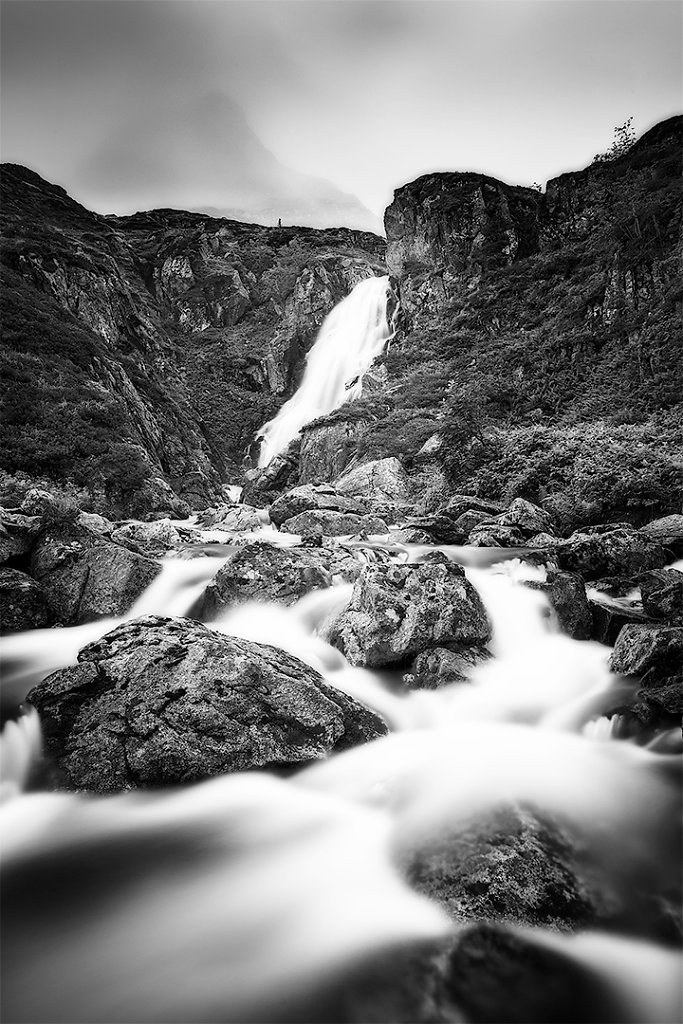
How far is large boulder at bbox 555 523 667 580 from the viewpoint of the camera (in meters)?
8.40

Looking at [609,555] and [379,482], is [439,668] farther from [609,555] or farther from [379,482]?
[379,482]

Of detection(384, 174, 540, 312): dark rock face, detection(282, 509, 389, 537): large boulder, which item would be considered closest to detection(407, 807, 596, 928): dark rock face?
detection(282, 509, 389, 537): large boulder

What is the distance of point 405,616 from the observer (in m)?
5.88

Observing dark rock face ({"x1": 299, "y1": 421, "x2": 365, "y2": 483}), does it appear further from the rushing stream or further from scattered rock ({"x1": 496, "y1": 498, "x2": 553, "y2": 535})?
the rushing stream

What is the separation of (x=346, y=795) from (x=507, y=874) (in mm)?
1427

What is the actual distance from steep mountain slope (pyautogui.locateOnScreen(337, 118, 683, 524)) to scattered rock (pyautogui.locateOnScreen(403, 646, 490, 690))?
833cm

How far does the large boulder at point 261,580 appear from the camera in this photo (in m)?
7.40

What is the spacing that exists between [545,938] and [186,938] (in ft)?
5.83

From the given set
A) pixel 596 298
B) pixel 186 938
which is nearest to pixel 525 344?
pixel 596 298

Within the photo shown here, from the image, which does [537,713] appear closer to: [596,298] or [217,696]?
[217,696]

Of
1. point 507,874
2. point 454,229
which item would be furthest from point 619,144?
point 507,874

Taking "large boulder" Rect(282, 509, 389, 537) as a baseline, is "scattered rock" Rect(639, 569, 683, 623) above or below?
above

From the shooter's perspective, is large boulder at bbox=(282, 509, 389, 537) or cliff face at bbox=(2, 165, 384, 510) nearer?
large boulder at bbox=(282, 509, 389, 537)

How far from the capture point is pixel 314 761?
167 inches
